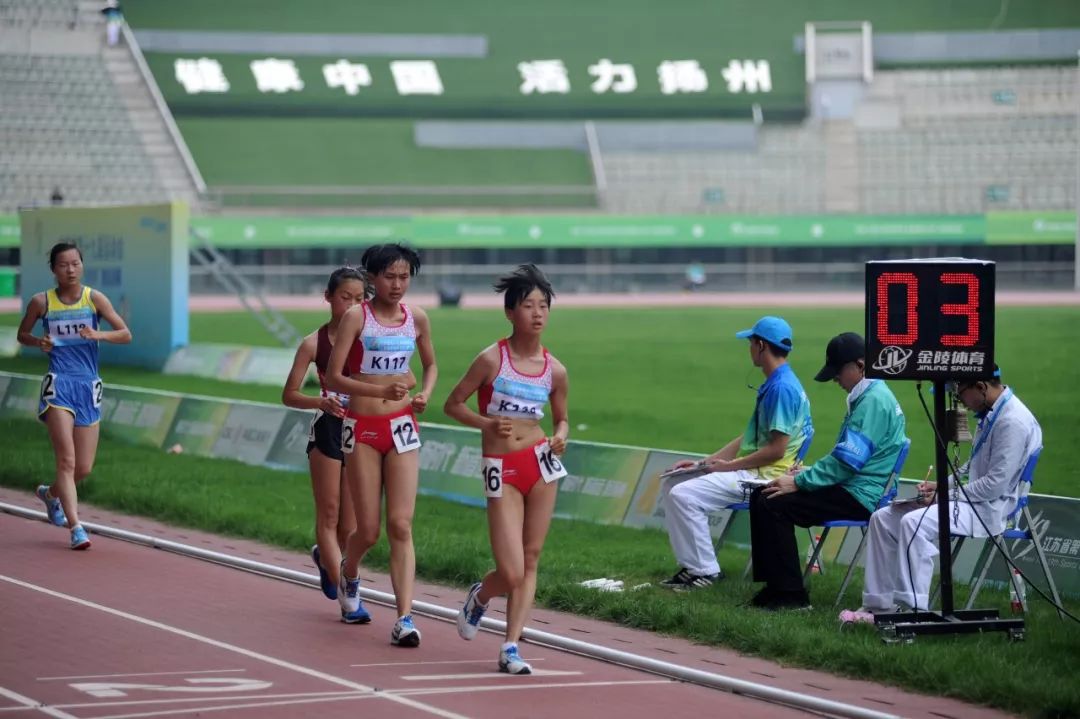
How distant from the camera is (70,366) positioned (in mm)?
12125

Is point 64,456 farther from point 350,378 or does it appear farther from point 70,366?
point 350,378

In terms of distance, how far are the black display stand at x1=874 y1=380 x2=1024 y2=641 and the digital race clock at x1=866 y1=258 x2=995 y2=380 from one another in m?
0.17

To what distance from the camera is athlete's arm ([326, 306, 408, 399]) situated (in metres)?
8.74

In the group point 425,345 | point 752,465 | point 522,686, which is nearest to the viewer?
point 522,686

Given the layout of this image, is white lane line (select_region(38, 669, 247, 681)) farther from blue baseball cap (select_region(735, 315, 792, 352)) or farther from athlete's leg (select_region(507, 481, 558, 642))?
blue baseball cap (select_region(735, 315, 792, 352))

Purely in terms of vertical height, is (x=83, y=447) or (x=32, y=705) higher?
(x=83, y=447)

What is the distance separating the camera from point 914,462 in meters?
17.6

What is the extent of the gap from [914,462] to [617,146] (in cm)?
5116

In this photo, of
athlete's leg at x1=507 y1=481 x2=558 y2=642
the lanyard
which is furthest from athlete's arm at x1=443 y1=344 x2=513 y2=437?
the lanyard

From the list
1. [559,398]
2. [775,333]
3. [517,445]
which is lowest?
[517,445]

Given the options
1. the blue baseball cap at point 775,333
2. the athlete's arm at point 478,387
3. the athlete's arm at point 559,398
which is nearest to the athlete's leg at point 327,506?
the athlete's arm at point 478,387

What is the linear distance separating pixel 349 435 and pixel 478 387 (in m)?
0.93

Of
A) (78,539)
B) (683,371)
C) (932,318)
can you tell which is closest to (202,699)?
(932,318)

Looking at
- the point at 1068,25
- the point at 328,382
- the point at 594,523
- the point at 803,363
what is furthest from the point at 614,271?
the point at 328,382
